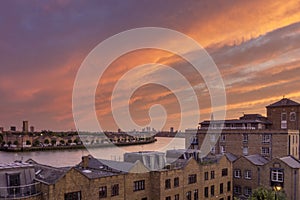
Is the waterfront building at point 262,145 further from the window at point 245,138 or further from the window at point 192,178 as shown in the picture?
the window at point 192,178

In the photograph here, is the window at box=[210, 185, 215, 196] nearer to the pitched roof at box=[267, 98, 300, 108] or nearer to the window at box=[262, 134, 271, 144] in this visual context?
the window at box=[262, 134, 271, 144]

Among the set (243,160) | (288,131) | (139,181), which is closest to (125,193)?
(139,181)

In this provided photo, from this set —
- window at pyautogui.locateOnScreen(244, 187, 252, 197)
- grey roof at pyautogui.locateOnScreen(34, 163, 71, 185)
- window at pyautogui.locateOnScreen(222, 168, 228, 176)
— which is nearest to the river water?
window at pyautogui.locateOnScreen(222, 168, 228, 176)

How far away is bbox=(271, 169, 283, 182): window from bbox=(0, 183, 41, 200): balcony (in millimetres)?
26735

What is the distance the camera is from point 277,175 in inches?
1427

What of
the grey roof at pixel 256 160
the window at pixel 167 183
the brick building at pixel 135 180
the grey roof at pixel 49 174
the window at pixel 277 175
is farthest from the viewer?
the grey roof at pixel 256 160

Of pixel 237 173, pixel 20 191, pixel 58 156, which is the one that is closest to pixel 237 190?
pixel 237 173

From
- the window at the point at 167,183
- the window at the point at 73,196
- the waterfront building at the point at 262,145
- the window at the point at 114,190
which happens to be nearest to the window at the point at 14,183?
the window at the point at 73,196

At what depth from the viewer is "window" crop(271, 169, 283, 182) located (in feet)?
118

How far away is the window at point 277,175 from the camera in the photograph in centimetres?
3600

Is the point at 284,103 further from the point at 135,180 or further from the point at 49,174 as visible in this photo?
the point at 49,174

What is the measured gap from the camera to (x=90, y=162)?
3175cm

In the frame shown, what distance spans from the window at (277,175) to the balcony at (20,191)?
26.7 meters

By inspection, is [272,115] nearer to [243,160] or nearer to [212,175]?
[243,160]
